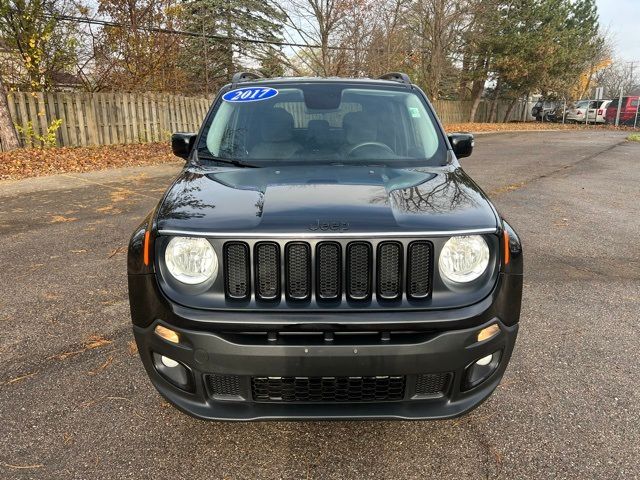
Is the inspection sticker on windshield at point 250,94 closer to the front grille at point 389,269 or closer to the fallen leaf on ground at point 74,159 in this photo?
the front grille at point 389,269

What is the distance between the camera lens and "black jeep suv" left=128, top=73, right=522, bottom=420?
196cm

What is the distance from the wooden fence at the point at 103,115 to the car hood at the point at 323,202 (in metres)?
12.4

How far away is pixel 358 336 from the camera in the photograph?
1.98 meters

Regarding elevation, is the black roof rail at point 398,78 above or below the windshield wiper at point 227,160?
above

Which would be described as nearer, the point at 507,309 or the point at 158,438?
the point at 507,309

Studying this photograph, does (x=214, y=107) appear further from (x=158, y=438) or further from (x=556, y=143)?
(x=556, y=143)

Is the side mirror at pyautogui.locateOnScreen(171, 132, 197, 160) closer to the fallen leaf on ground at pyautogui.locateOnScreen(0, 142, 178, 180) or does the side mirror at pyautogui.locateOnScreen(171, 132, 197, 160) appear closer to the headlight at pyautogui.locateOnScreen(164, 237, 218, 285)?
the headlight at pyautogui.locateOnScreen(164, 237, 218, 285)

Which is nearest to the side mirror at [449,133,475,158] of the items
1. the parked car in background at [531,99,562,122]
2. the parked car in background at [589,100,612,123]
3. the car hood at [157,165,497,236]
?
the car hood at [157,165,497,236]

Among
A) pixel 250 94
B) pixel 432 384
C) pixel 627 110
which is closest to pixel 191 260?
pixel 432 384

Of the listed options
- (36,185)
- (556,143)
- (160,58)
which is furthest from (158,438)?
(556,143)

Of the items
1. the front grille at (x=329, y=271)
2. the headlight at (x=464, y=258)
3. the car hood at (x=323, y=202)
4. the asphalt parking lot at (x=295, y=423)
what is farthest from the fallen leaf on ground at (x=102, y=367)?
the headlight at (x=464, y=258)

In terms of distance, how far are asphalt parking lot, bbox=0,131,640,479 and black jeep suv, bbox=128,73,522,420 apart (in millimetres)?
359

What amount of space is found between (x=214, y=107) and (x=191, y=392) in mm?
2227

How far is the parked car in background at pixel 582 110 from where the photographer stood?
A: 35.1m
